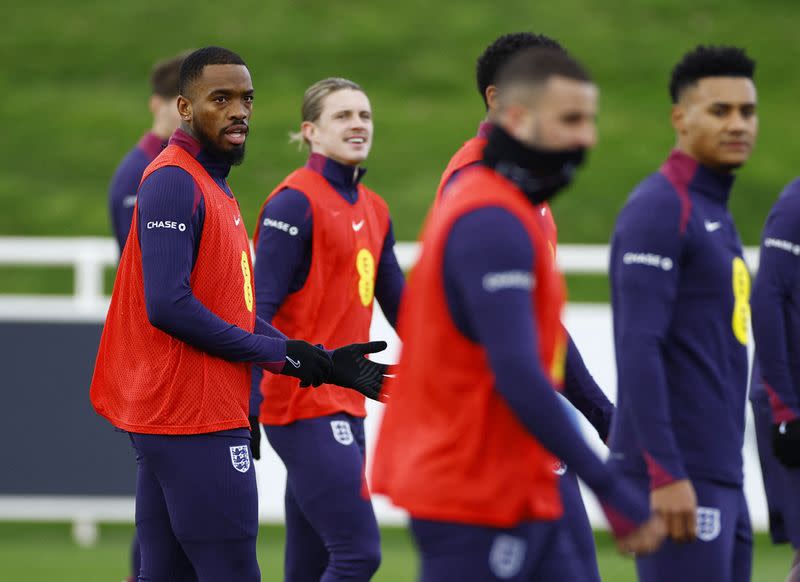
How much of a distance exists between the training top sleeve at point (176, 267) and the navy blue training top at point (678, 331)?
1375 millimetres

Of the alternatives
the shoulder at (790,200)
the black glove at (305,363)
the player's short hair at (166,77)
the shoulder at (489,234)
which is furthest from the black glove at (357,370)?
the player's short hair at (166,77)

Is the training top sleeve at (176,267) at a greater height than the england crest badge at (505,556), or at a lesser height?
greater

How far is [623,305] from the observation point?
15.2ft

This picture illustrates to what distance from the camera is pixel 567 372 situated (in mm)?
5758

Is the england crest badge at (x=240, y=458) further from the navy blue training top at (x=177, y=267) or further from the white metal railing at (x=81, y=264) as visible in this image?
the white metal railing at (x=81, y=264)

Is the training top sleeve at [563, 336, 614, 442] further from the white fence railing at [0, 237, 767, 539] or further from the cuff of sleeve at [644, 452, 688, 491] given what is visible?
the white fence railing at [0, 237, 767, 539]

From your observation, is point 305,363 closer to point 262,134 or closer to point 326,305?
point 326,305

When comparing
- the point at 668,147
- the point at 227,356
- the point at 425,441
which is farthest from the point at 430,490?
the point at 668,147

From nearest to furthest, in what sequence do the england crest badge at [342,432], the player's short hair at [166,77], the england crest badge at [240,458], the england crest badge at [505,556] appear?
the england crest badge at [505,556] < the england crest badge at [240,458] < the england crest badge at [342,432] < the player's short hair at [166,77]

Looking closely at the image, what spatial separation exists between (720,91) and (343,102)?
7.84ft

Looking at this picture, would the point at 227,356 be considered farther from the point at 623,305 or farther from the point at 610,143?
the point at 610,143

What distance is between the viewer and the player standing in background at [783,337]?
5.55 m

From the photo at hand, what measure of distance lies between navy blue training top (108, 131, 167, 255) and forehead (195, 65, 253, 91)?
259 cm

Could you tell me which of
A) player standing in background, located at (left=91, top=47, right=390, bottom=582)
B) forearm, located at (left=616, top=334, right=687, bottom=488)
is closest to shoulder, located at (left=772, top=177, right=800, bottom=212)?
forearm, located at (left=616, top=334, right=687, bottom=488)
